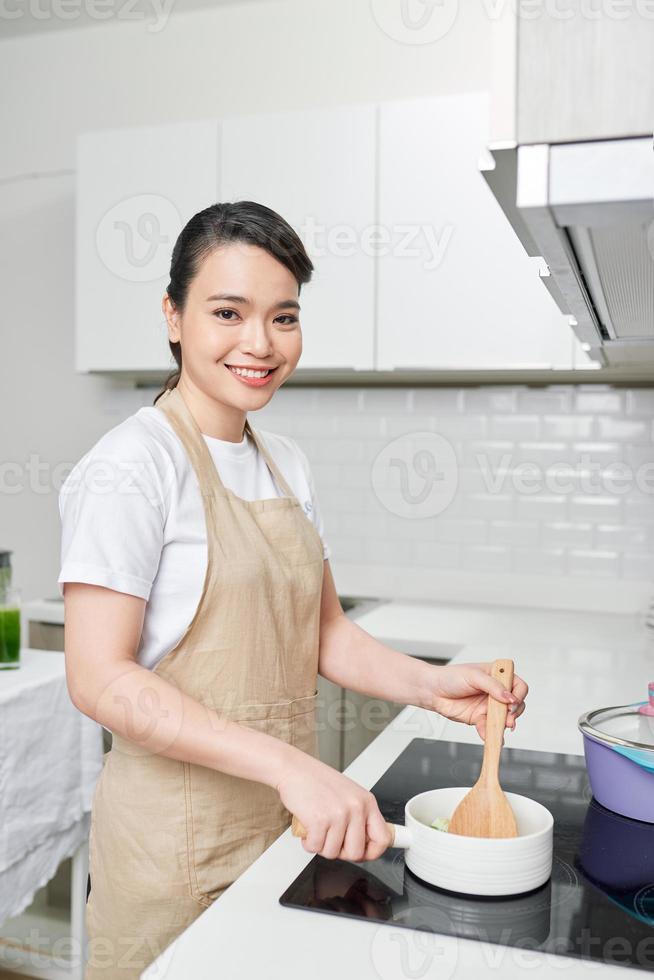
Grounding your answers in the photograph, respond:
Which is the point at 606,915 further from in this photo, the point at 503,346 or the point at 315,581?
the point at 503,346

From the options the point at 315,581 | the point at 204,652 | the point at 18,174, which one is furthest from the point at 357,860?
the point at 18,174

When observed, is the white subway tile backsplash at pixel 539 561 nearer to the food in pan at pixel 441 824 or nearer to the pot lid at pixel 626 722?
the pot lid at pixel 626 722

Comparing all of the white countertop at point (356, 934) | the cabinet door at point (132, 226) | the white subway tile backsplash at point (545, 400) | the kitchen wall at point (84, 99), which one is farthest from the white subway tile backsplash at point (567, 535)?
the kitchen wall at point (84, 99)

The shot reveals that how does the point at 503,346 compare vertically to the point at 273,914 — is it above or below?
above

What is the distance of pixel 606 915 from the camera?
36.0 inches

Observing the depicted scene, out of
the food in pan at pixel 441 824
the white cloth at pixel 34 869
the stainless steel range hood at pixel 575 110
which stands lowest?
the white cloth at pixel 34 869

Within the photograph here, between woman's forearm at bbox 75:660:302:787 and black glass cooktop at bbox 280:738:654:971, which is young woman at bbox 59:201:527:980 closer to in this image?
woman's forearm at bbox 75:660:302:787

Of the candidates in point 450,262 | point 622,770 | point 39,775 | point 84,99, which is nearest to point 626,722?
point 622,770

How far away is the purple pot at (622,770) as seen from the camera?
111 cm

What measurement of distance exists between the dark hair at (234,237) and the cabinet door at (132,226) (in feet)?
5.07

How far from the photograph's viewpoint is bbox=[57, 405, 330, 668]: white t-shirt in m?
1.11

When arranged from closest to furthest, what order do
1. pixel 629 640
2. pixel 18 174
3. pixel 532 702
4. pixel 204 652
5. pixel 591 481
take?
pixel 204 652 → pixel 532 702 → pixel 629 640 → pixel 591 481 → pixel 18 174

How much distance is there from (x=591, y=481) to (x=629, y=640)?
599mm

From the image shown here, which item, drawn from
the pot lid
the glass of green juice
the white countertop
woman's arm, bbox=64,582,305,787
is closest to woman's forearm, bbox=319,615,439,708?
the white countertop
